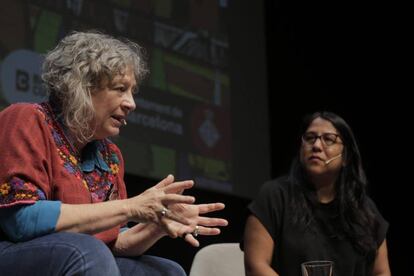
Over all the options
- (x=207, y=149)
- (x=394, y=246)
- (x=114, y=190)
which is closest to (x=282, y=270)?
(x=114, y=190)

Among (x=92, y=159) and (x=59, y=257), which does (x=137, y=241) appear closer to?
(x=92, y=159)

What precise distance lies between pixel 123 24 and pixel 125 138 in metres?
0.59

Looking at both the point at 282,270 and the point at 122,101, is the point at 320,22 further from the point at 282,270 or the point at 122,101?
the point at 122,101

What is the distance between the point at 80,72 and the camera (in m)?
1.98

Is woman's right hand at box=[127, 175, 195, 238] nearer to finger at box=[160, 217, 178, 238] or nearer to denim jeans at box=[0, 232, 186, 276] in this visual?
finger at box=[160, 217, 178, 238]

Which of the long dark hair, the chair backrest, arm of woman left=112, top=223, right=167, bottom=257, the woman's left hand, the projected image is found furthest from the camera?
the projected image

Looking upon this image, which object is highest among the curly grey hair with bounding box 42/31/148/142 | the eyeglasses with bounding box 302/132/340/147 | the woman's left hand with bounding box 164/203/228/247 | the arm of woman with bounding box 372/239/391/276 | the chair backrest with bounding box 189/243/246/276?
the curly grey hair with bounding box 42/31/148/142

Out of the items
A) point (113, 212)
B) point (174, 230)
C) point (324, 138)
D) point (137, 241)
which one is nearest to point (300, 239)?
point (324, 138)

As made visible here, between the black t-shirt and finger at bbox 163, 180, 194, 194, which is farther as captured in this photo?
the black t-shirt

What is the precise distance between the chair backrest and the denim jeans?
1014mm

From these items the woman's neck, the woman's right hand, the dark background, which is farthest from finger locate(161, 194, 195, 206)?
the dark background

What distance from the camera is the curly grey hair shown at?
1.97m

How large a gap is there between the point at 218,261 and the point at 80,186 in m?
1.00

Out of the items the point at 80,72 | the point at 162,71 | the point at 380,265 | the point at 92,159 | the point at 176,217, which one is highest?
the point at 80,72
